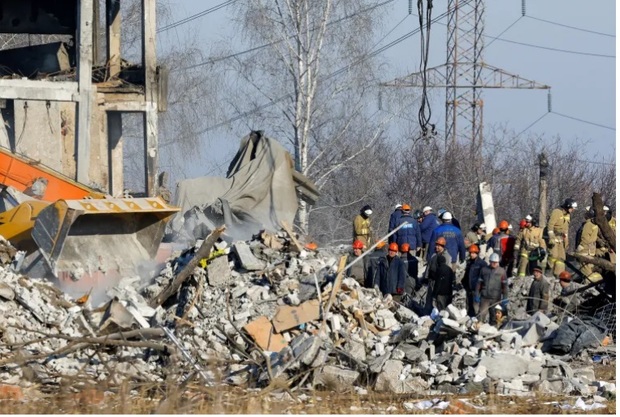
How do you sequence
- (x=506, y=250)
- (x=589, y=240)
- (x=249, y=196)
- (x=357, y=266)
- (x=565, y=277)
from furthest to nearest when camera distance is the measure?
(x=249, y=196)
(x=506, y=250)
(x=589, y=240)
(x=357, y=266)
(x=565, y=277)

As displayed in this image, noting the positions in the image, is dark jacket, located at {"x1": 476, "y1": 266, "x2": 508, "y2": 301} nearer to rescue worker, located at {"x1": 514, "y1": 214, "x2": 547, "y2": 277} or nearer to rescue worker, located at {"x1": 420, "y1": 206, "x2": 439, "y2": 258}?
rescue worker, located at {"x1": 514, "y1": 214, "x2": 547, "y2": 277}

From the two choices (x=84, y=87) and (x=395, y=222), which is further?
(x=84, y=87)

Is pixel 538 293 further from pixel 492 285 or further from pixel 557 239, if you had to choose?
pixel 557 239

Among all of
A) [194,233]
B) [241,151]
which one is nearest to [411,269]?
[194,233]

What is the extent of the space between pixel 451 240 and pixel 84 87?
9.14 m

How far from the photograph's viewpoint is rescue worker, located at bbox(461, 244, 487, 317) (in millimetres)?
19375

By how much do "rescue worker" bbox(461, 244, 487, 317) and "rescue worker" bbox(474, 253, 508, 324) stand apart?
0.07 metres

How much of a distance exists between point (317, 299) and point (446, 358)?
7.40 ft

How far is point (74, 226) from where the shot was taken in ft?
63.5

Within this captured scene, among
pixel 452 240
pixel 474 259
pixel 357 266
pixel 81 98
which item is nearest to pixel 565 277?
pixel 474 259

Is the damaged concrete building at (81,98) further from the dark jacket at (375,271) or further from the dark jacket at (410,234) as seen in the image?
the dark jacket at (375,271)

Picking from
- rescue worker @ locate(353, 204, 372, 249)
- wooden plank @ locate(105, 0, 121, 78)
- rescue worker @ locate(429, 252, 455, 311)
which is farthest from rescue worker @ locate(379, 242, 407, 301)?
wooden plank @ locate(105, 0, 121, 78)

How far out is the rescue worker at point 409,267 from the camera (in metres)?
20.5

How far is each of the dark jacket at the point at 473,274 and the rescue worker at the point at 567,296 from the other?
1.52 m
